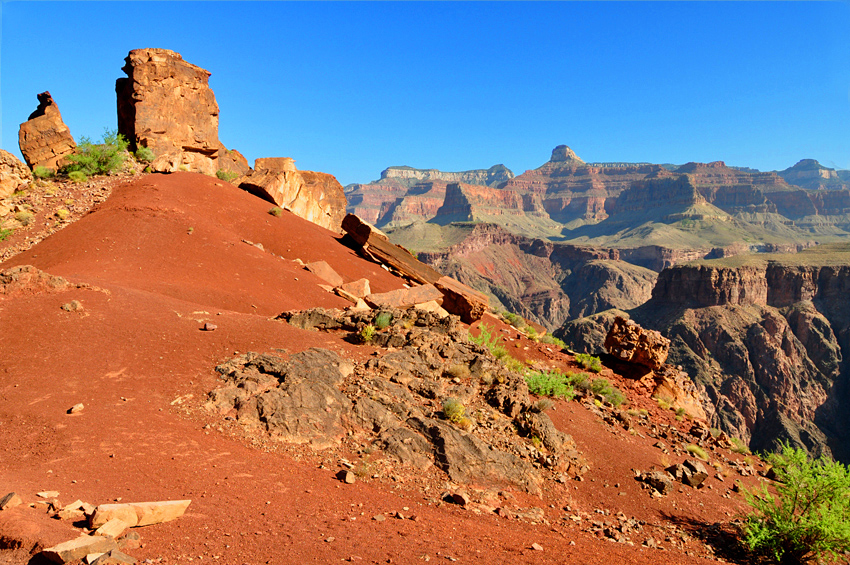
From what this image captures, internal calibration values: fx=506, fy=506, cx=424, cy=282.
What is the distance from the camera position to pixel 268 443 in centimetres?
823

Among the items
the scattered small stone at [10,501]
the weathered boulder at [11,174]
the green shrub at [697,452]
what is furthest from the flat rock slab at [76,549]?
the weathered boulder at [11,174]

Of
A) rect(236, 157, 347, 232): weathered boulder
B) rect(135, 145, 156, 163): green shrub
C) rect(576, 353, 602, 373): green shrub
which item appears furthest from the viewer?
rect(236, 157, 347, 232): weathered boulder

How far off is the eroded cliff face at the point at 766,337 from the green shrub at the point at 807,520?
59096 millimetres

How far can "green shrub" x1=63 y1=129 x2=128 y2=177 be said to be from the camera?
80.1ft

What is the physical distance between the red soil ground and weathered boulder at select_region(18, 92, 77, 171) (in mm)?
12596

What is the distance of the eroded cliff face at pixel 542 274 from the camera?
13012 cm

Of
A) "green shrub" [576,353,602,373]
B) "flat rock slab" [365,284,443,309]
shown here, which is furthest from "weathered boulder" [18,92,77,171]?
"green shrub" [576,353,602,373]

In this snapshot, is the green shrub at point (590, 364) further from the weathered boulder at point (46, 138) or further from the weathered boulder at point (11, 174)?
the weathered boulder at point (46, 138)

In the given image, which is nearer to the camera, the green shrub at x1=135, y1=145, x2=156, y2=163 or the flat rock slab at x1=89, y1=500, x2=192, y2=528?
the flat rock slab at x1=89, y1=500, x2=192, y2=528

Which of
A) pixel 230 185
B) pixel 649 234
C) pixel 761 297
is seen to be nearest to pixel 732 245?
pixel 649 234

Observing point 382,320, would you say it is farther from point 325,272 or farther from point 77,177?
point 77,177

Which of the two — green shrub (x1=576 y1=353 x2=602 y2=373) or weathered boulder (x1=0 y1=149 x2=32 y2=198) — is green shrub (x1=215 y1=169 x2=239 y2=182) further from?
green shrub (x1=576 y1=353 x2=602 y2=373)

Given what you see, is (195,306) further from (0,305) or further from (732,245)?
(732,245)

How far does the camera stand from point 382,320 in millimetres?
12516
